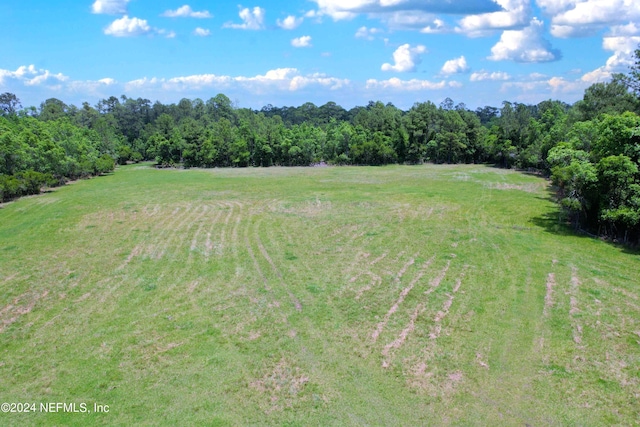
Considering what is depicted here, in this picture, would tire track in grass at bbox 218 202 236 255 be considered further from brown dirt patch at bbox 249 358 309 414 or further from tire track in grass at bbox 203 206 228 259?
brown dirt patch at bbox 249 358 309 414

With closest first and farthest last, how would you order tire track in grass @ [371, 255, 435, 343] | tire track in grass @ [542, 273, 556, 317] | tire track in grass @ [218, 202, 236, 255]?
tire track in grass @ [371, 255, 435, 343], tire track in grass @ [542, 273, 556, 317], tire track in grass @ [218, 202, 236, 255]

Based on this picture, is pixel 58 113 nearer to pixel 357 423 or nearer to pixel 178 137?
pixel 178 137

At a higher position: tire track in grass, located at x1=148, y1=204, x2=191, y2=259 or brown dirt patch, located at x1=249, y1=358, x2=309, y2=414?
tire track in grass, located at x1=148, y1=204, x2=191, y2=259

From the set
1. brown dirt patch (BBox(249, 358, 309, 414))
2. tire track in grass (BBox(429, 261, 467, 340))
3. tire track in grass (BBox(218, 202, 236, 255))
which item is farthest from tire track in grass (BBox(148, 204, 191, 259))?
tire track in grass (BBox(429, 261, 467, 340))

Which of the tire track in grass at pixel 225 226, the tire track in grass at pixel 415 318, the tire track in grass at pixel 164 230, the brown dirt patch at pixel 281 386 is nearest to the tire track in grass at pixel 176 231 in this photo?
the tire track in grass at pixel 164 230

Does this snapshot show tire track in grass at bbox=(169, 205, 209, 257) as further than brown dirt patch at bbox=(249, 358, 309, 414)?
Yes

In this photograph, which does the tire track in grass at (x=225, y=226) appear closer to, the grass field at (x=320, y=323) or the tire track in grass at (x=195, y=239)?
the grass field at (x=320, y=323)

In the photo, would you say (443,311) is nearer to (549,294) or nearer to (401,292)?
(401,292)
